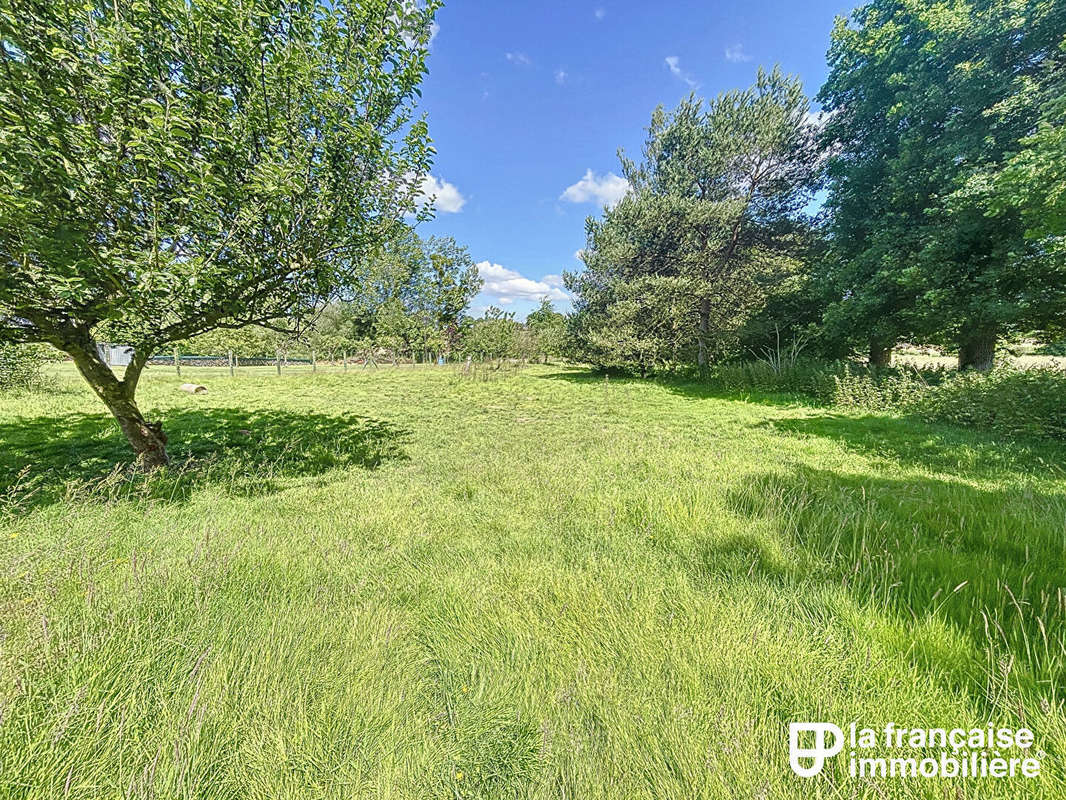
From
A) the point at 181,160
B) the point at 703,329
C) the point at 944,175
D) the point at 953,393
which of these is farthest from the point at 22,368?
the point at 944,175

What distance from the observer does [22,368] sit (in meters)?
10.1

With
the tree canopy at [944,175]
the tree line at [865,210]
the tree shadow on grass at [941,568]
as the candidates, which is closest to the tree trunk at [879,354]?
the tree line at [865,210]

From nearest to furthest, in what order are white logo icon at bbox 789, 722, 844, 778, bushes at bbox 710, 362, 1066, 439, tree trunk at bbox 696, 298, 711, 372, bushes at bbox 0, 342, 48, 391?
white logo icon at bbox 789, 722, 844, 778
bushes at bbox 0, 342, 48, 391
bushes at bbox 710, 362, 1066, 439
tree trunk at bbox 696, 298, 711, 372

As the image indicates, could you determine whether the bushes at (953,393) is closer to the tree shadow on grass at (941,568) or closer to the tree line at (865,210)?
the tree line at (865,210)

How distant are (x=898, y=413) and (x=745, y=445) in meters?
6.07

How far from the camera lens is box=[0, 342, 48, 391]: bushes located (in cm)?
499

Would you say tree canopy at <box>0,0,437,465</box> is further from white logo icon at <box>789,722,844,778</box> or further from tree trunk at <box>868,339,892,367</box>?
tree trunk at <box>868,339,892,367</box>

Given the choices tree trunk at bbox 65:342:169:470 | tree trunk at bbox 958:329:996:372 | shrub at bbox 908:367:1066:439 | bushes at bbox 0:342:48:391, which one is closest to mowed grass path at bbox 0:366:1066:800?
Result: tree trunk at bbox 65:342:169:470

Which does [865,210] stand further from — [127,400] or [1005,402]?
[127,400]

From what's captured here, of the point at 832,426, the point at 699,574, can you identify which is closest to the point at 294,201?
the point at 699,574

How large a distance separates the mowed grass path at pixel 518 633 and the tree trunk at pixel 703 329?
16.0 m

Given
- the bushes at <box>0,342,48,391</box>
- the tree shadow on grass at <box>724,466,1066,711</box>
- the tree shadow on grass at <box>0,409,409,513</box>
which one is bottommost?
the tree shadow on grass at <box>724,466,1066,711</box>

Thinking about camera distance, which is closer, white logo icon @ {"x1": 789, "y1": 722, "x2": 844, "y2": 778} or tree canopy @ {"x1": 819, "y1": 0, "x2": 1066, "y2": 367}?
white logo icon @ {"x1": 789, "y1": 722, "x2": 844, "y2": 778}

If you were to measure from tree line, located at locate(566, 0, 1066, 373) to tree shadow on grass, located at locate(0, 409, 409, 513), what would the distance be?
1287 cm
